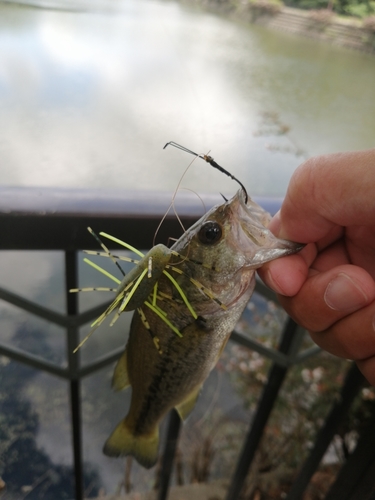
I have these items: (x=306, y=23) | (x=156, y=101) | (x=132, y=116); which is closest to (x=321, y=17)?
(x=306, y=23)

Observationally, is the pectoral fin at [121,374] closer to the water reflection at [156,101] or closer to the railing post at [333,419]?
the railing post at [333,419]

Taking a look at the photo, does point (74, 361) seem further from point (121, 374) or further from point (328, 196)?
point (328, 196)

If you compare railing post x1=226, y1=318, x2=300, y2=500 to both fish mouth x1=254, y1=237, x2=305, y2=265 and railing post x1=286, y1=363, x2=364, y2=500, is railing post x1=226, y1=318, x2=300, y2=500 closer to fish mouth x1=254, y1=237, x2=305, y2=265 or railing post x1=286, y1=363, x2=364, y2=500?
railing post x1=286, y1=363, x2=364, y2=500

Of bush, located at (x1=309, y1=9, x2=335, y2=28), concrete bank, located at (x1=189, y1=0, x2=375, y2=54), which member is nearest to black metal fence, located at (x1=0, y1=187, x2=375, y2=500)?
concrete bank, located at (x1=189, y1=0, x2=375, y2=54)

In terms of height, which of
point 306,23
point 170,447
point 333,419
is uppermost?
point 306,23

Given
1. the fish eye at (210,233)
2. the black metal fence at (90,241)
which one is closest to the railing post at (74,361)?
the black metal fence at (90,241)
